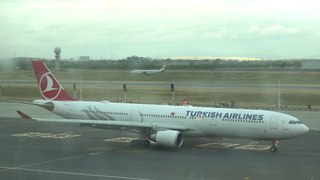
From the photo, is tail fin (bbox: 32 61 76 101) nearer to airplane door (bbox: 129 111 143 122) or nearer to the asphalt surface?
the asphalt surface

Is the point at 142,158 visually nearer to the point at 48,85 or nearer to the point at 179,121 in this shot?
the point at 179,121

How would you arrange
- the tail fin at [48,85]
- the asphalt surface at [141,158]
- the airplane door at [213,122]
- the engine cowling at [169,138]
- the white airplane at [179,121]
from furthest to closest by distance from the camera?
the tail fin at [48,85]
the airplane door at [213,122]
the engine cowling at [169,138]
the white airplane at [179,121]
the asphalt surface at [141,158]

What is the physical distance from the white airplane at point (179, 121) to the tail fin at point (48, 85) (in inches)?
32.3

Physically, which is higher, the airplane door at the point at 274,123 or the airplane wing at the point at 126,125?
the airplane door at the point at 274,123

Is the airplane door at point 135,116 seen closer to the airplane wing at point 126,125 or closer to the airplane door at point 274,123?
the airplane wing at point 126,125

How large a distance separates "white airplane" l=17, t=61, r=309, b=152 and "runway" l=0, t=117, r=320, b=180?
0.69 metres

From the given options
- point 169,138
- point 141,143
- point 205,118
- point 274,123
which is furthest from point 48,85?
point 274,123

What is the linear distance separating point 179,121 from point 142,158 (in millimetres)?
4929

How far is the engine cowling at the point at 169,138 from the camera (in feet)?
76.1

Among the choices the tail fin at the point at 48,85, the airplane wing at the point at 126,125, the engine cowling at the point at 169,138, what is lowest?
the engine cowling at the point at 169,138

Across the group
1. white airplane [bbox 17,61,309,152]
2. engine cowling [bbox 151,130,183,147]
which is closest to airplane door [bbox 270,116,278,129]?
white airplane [bbox 17,61,309,152]

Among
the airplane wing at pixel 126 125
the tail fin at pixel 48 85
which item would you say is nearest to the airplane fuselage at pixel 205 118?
the airplane wing at pixel 126 125

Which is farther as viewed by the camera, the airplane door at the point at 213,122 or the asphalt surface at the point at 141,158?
the airplane door at the point at 213,122

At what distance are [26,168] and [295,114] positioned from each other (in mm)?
26890
